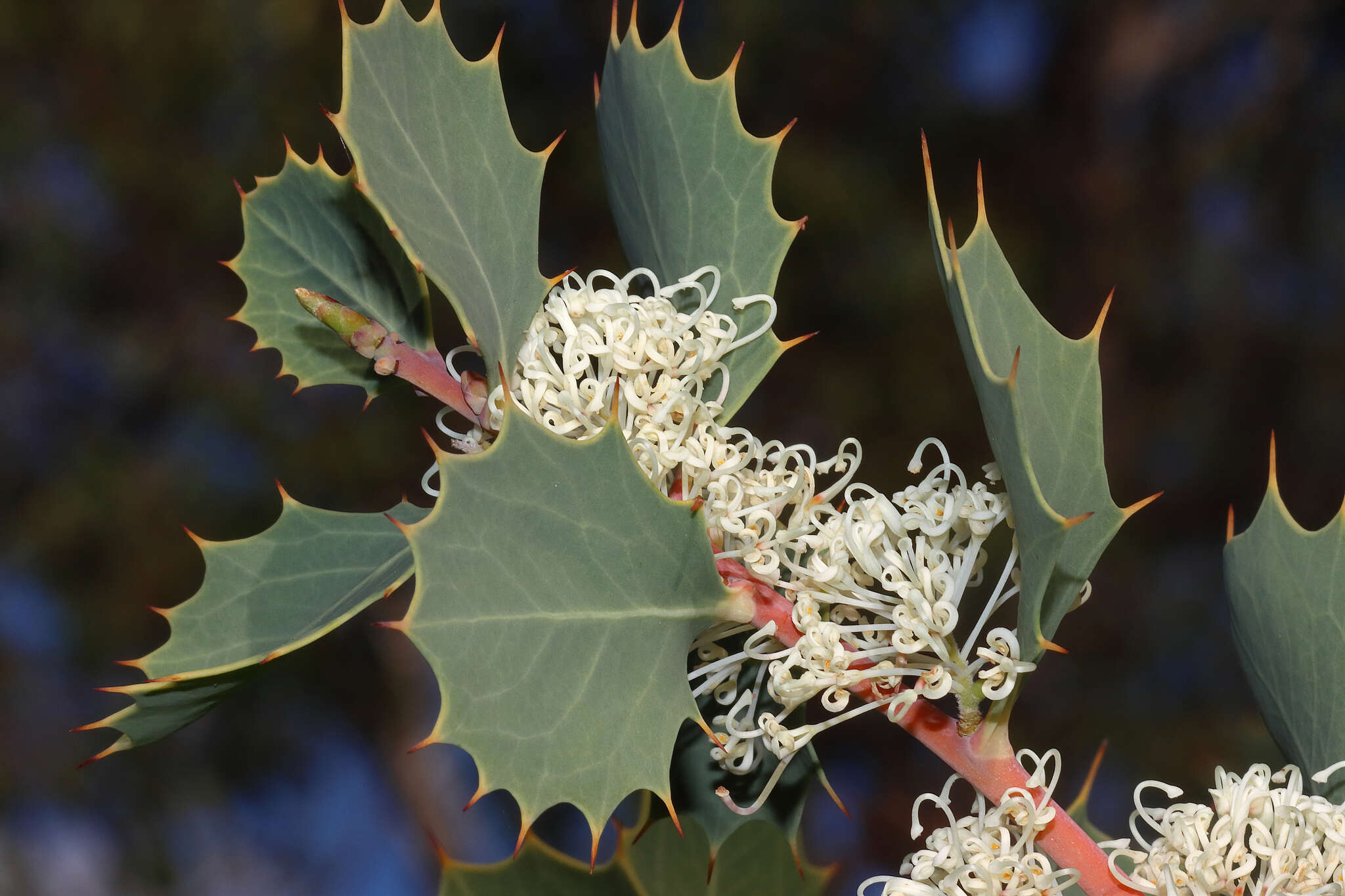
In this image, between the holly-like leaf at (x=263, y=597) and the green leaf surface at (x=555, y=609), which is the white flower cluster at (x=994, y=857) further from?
the holly-like leaf at (x=263, y=597)

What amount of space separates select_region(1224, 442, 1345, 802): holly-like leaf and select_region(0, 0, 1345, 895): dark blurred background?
5.40 feet

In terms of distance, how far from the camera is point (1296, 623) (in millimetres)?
568

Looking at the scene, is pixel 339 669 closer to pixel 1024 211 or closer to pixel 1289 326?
pixel 1024 211

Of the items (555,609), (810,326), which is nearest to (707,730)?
(555,609)

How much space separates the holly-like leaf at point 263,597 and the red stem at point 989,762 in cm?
19

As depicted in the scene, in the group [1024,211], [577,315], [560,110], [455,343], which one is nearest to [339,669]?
[455,343]

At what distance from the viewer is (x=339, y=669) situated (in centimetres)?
272

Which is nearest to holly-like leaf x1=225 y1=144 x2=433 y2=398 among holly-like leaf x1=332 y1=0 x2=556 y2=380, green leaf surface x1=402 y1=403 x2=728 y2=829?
holly-like leaf x1=332 y1=0 x2=556 y2=380

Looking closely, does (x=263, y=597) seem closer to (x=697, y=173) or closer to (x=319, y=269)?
(x=319, y=269)

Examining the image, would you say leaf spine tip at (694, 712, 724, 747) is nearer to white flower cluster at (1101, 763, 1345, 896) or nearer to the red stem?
the red stem

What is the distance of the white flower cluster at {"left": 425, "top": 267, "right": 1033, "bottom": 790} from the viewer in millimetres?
498

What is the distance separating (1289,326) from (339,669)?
7.93ft

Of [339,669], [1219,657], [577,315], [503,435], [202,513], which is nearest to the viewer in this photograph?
[503,435]

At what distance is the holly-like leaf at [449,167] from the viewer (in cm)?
54
